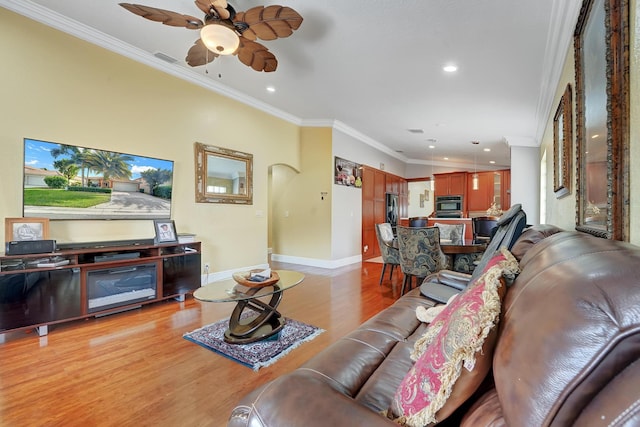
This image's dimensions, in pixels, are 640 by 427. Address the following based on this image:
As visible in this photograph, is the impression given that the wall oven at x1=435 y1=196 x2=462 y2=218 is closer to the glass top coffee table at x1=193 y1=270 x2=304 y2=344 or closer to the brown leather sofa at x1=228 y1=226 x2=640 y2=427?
the glass top coffee table at x1=193 y1=270 x2=304 y2=344

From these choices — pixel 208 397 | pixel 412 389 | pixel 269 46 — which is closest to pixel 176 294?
pixel 208 397

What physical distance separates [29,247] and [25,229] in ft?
0.74

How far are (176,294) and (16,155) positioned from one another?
2.02 metres

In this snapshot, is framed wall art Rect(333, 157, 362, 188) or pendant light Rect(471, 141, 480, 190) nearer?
framed wall art Rect(333, 157, 362, 188)

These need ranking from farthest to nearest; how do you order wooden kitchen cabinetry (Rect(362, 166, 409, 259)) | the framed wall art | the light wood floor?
1. wooden kitchen cabinetry (Rect(362, 166, 409, 259))
2. the framed wall art
3. the light wood floor

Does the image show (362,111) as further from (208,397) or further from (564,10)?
(208,397)

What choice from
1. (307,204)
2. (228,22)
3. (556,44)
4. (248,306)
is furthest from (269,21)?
(307,204)

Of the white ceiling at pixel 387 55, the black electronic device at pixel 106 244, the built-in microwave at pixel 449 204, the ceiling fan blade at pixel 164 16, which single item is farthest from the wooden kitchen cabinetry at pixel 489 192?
the black electronic device at pixel 106 244

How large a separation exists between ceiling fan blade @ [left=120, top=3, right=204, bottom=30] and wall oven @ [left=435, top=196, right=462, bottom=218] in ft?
25.9

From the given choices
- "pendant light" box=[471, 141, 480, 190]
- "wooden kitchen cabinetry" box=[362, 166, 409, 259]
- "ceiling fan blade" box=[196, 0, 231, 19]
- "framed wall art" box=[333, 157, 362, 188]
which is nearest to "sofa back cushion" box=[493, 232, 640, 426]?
"ceiling fan blade" box=[196, 0, 231, 19]

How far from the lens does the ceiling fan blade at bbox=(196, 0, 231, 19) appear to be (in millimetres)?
2206

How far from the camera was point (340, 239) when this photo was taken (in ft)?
19.6

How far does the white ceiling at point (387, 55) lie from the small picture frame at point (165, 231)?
1986mm

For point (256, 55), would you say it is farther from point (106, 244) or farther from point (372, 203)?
point (372, 203)
